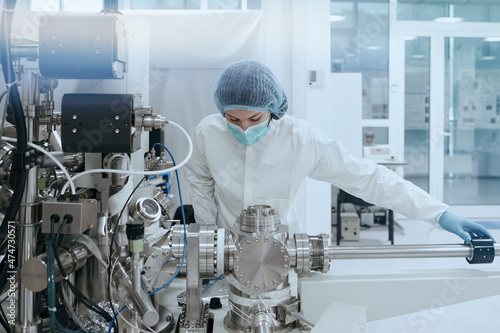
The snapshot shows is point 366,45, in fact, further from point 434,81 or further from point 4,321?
point 4,321

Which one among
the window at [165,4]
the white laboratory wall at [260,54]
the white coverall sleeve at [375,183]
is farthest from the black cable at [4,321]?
the white laboratory wall at [260,54]

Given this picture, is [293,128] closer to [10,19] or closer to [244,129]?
[244,129]

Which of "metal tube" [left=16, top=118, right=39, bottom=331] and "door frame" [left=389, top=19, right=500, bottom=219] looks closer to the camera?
"metal tube" [left=16, top=118, right=39, bottom=331]

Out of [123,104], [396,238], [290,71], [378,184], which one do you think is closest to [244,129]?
[378,184]

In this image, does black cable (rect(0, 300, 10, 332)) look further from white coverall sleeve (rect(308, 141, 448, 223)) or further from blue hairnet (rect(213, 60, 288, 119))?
white coverall sleeve (rect(308, 141, 448, 223))

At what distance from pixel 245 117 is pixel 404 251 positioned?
2.33 ft

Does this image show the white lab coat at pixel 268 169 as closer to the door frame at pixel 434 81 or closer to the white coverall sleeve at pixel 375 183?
the white coverall sleeve at pixel 375 183

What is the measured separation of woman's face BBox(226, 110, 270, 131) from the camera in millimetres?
1323

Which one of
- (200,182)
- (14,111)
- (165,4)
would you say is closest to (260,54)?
(165,4)

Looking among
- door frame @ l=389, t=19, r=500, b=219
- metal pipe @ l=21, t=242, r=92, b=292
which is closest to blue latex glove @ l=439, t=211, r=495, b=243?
metal pipe @ l=21, t=242, r=92, b=292

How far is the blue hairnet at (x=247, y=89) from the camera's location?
4.15 feet

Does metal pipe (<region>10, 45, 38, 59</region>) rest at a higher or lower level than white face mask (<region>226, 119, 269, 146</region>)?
higher

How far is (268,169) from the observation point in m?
1.45

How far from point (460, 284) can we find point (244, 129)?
82 cm
